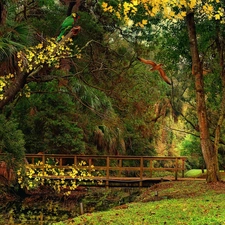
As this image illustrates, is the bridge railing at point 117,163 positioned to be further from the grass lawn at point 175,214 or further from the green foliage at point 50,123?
the grass lawn at point 175,214

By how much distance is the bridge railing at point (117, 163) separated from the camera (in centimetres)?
1705

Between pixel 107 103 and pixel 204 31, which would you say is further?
pixel 107 103

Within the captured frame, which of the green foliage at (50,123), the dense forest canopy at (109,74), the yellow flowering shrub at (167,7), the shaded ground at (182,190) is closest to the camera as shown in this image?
the yellow flowering shrub at (167,7)

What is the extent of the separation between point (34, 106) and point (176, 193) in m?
7.15

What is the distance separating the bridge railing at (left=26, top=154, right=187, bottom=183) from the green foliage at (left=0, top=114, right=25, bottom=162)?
616 cm

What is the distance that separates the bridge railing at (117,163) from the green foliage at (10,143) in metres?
6.16

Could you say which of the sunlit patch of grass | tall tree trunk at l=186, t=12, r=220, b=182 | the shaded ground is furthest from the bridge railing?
the sunlit patch of grass

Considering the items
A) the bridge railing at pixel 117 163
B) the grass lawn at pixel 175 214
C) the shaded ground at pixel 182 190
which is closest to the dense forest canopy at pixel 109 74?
the shaded ground at pixel 182 190

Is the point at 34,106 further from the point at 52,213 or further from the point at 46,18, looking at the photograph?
the point at 52,213

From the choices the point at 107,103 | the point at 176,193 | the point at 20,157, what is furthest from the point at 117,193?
the point at 20,157

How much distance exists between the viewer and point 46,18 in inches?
655

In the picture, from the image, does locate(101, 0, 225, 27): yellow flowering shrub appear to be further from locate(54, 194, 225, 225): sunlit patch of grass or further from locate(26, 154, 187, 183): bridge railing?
locate(26, 154, 187, 183): bridge railing

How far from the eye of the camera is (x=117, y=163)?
24.0 m

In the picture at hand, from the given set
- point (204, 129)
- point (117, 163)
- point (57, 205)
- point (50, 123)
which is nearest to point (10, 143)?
point (57, 205)
